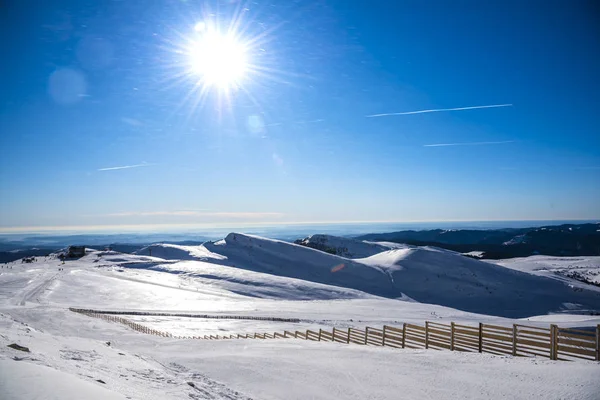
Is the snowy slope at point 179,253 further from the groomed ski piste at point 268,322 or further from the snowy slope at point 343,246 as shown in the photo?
the snowy slope at point 343,246

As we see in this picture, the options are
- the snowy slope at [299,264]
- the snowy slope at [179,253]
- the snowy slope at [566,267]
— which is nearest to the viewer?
the snowy slope at [299,264]

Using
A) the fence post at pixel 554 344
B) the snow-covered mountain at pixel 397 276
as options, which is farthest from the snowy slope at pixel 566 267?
the fence post at pixel 554 344

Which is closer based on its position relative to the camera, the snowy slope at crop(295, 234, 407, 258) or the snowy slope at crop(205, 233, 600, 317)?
the snowy slope at crop(205, 233, 600, 317)

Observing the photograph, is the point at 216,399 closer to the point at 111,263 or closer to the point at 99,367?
the point at 99,367

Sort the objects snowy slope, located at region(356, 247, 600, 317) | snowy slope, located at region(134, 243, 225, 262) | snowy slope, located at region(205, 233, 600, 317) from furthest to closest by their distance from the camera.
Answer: snowy slope, located at region(134, 243, 225, 262)
snowy slope, located at region(205, 233, 600, 317)
snowy slope, located at region(356, 247, 600, 317)

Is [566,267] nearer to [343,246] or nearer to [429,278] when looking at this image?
[429,278]

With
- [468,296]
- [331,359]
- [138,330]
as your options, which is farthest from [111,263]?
[331,359]

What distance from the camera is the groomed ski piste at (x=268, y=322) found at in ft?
34.2

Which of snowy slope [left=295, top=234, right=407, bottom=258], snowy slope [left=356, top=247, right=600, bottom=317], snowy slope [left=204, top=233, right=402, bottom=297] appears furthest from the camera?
snowy slope [left=295, top=234, right=407, bottom=258]

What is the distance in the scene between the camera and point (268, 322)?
129ft

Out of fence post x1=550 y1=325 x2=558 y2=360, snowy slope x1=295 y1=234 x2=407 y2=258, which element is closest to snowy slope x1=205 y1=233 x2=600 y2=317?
snowy slope x1=295 y1=234 x2=407 y2=258

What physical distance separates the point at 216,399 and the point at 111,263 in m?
98.2

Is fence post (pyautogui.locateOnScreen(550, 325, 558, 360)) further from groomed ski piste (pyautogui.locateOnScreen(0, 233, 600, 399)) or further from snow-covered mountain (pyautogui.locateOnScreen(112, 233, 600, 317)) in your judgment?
snow-covered mountain (pyautogui.locateOnScreen(112, 233, 600, 317))

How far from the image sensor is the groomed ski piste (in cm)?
1044
